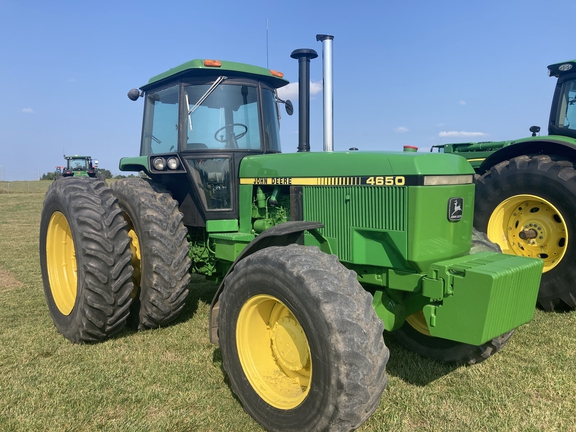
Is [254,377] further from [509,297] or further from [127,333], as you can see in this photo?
[127,333]

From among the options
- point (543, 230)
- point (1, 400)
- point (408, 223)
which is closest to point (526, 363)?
point (408, 223)

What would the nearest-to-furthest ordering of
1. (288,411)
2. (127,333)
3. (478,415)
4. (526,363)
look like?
(288,411) < (478,415) < (526,363) < (127,333)

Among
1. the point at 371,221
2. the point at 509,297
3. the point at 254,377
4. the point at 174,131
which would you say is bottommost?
the point at 254,377

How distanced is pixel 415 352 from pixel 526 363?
0.87 meters

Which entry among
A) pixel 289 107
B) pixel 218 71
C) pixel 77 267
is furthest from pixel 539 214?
pixel 77 267

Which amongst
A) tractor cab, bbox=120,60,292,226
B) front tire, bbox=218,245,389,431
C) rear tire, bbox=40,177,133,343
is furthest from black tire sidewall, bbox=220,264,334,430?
tractor cab, bbox=120,60,292,226

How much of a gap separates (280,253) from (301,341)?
0.58m

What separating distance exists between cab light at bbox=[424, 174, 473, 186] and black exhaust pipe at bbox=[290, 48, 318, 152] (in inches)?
66.0

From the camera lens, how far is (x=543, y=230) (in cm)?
546

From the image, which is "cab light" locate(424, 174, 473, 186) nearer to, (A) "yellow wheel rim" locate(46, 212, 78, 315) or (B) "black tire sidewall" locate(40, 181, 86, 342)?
(B) "black tire sidewall" locate(40, 181, 86, 342)

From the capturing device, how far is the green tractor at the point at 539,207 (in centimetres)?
515

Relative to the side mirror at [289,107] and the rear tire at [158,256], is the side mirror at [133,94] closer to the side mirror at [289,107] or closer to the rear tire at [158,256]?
the rear tire at [158,256]

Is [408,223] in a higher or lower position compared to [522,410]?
higher

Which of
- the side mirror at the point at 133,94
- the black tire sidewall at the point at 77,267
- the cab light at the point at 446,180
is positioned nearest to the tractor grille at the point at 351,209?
the cab light at the point at 446,180
